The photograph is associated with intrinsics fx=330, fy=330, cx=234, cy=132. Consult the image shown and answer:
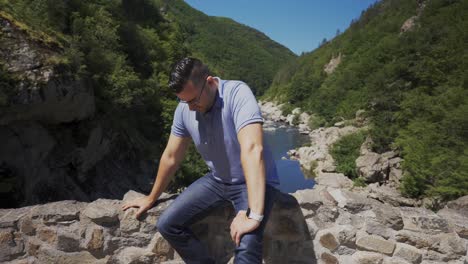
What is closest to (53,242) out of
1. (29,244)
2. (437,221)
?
(29,244)

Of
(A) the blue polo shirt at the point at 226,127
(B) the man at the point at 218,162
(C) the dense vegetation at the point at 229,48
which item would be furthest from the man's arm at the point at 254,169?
(C) the dense vegetation at the point at 229,48

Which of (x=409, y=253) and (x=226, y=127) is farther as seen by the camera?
(x=409, y=253)

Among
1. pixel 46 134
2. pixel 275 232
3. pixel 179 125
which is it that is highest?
pixel 179 125

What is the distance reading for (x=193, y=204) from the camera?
7.40ft

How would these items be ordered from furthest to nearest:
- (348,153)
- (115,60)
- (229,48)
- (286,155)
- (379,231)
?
(229,48), (286,155), (348,153), (115,60), (379,231)

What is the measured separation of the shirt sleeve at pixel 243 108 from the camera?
6.19 ft

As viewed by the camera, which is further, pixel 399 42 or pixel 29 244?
pixel 399 42

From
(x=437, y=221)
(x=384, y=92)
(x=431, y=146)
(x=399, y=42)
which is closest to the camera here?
(x=437, y=221)

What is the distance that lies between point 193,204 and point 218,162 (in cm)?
35

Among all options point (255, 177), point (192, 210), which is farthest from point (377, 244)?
point (192, 210)

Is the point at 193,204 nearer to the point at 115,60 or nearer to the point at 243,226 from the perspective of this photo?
the point at 243,226

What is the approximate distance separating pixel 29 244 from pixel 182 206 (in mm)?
1303

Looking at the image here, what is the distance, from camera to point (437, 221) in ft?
7.93

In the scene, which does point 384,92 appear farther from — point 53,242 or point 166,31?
point 53,242
